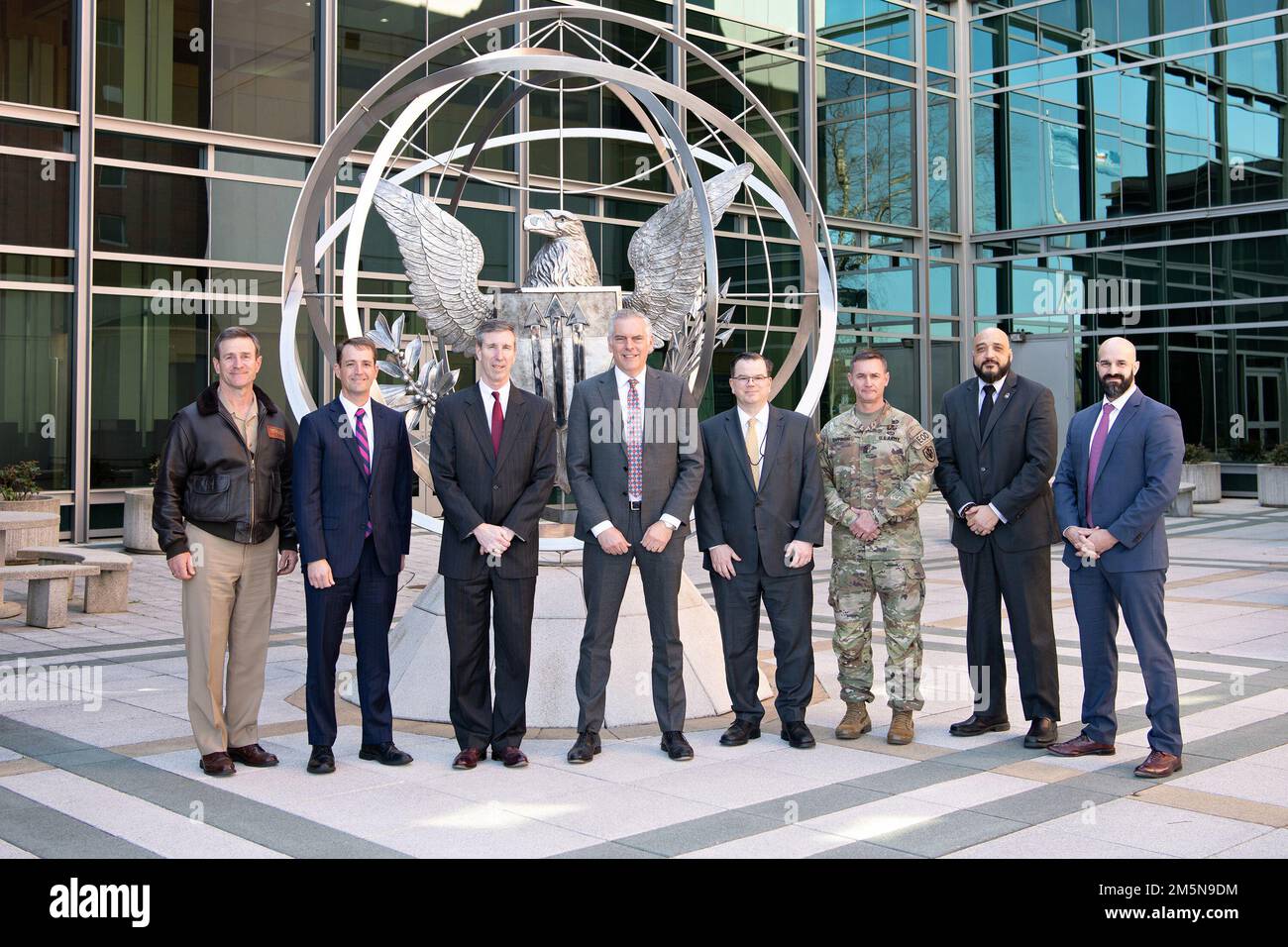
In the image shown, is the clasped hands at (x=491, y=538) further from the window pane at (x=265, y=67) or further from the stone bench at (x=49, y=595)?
the window pane at (x=265, y=67)

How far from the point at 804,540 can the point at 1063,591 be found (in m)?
7.32

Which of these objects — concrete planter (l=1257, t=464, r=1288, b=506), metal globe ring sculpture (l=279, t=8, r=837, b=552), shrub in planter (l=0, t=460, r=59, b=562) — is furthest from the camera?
concrete planter (l=1257, t=464, r=1288, b=506)

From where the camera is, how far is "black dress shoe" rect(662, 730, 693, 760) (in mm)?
6312

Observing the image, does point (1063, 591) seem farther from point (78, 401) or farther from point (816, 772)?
point (78, 401)

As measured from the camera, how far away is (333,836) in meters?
5.00

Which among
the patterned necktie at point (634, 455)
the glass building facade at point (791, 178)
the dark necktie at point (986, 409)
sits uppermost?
the glass building facade at point (791, 178)

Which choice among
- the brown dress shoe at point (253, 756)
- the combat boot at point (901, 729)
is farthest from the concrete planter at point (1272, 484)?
the brown dress shoe at point (253, 756)

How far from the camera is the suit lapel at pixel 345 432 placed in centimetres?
619

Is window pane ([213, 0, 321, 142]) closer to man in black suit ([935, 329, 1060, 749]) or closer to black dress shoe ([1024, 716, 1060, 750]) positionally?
man in black suit ([935, 329, 1060, 749])

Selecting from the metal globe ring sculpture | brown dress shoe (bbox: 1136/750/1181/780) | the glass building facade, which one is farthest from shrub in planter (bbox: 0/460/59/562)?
brown dress shoe (bbox: 1136/750/1181/780)

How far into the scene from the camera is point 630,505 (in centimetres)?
643

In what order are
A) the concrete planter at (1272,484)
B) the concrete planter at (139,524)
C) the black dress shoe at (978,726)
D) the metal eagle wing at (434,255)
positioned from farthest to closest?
the concrete planter at (1272,484) → the concrete planter at (139,524) → the metal eagle wing at (434,255) → the black dress shoe at (978,726)

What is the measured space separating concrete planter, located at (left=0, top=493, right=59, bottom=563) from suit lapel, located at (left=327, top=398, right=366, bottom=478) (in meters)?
7.90

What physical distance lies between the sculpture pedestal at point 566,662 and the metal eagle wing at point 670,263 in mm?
1859
